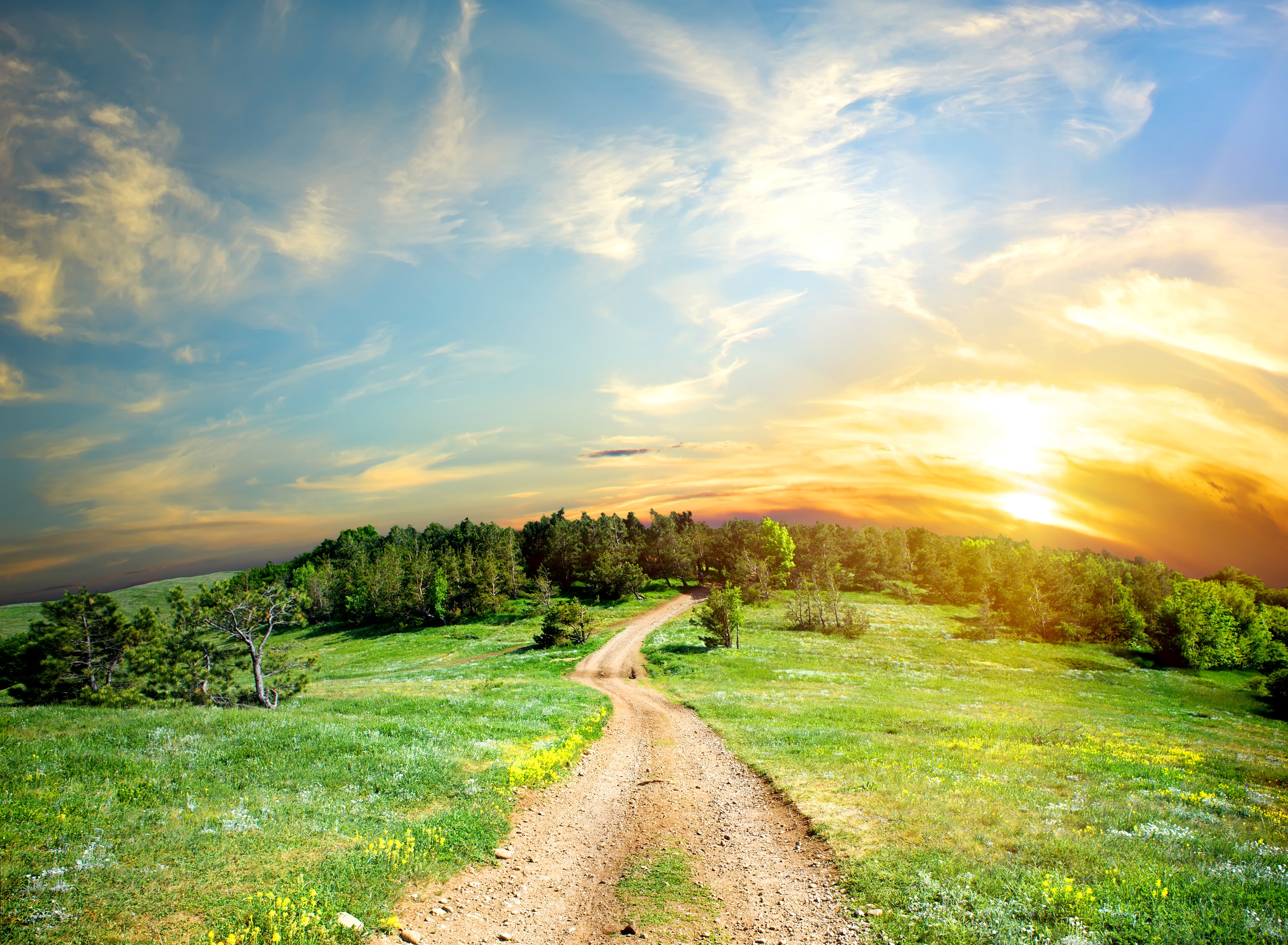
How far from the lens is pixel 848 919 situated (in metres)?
10.4

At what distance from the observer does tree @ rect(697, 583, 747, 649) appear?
58219 mm

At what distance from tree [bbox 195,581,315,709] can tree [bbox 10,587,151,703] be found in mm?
8197

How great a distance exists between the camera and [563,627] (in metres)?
63.8

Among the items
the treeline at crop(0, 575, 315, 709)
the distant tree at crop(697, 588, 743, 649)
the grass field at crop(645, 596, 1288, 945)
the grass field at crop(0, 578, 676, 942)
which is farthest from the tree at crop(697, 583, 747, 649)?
the treeline at crop(0, 575, 315, 709)

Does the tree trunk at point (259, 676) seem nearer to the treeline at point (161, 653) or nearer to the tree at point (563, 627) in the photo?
the treeline at point (161, 653)

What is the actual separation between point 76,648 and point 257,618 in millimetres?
14479

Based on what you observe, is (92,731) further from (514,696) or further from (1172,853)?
(1172,853)

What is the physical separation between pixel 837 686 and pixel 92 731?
42.9m

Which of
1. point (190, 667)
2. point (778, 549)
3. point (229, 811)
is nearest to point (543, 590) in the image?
point (778, 549)

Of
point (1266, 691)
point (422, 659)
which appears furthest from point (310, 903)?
point (1266, 691)

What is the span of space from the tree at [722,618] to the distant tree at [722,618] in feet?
0.09

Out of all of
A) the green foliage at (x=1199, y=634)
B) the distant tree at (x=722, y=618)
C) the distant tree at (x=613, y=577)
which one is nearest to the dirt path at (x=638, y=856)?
the distant tree at (x=722, y=618)

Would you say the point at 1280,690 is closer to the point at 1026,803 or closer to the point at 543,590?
the point at 1026,803

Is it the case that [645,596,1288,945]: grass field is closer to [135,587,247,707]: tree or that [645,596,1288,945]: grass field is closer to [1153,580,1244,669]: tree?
[135,587,247,707]: tree
